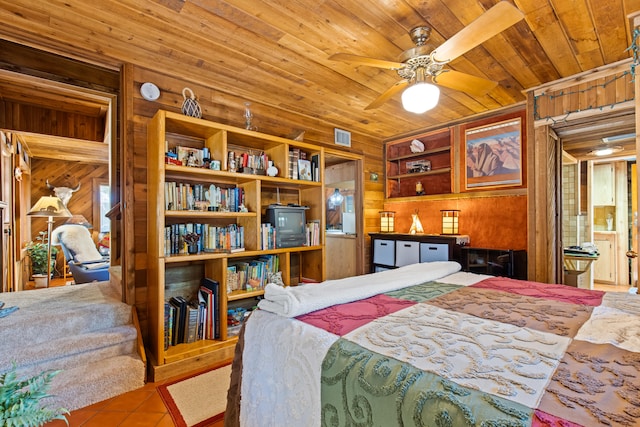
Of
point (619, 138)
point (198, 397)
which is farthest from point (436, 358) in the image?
point (619, 138)

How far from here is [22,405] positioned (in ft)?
2.21

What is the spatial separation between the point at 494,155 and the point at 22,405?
410cm

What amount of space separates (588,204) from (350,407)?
5.34 metres

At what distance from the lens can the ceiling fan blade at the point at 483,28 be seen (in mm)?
1381

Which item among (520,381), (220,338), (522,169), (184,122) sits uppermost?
(184,122)

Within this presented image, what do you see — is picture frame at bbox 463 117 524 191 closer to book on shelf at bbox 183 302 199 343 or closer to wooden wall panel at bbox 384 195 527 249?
wooden wall panel at bbox 384 195 527 249

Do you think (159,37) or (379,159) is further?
(379,159)

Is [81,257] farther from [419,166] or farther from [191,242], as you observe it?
[419,166]

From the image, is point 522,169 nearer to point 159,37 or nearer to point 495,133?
point 495,133

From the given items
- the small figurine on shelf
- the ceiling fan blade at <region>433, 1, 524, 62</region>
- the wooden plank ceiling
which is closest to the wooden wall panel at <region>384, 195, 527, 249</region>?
the wooden plank ceiling

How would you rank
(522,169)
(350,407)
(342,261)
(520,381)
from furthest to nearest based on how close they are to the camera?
(342,261) < (522,169) < (350,407) < (520,381)

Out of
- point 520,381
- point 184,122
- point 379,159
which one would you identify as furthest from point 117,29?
point 379,159

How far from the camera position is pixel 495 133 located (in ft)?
11.5

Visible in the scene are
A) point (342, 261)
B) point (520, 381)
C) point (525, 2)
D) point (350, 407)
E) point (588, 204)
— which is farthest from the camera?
point (342, 261)
